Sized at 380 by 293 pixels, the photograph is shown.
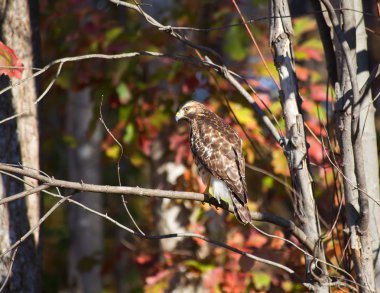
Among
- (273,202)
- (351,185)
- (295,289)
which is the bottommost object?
(295,289)

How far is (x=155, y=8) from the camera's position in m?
7.26

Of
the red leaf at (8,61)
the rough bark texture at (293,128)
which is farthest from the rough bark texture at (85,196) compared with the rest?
the rough bark texture at (293,128)

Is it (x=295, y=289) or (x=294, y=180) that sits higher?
(x=294, y=180)

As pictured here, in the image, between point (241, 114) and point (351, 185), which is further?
point (241, 114)

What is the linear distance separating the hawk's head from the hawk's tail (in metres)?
1.20

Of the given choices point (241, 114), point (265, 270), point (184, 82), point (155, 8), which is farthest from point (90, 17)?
point (265, 270)

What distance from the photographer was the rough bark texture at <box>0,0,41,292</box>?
167 inches

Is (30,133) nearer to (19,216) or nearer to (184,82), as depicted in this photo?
(19,216)

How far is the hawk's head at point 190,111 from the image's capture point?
520 cm

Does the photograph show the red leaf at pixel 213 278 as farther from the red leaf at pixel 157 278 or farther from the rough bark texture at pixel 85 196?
the rough bark texture at pixel 85 196

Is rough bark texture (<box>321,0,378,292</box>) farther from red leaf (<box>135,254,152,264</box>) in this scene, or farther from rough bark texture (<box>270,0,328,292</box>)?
red leaf (<box>135,254,152,264</box>)

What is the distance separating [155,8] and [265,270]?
314cm

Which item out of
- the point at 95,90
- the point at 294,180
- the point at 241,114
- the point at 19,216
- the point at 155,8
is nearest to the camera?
the point at 294,180

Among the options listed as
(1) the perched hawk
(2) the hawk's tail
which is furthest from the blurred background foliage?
(2) the hawk's tail
